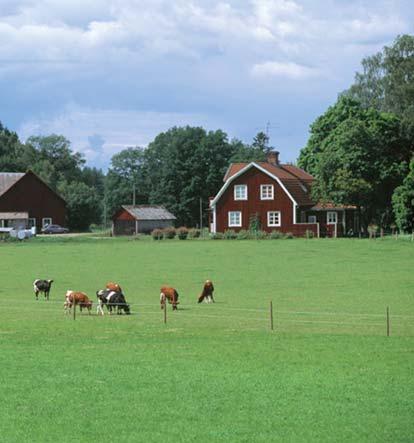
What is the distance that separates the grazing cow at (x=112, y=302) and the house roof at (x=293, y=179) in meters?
56.2

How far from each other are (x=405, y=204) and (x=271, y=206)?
15632mm

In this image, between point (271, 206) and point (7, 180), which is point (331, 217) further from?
point (7, 180)

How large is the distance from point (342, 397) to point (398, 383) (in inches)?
67.5

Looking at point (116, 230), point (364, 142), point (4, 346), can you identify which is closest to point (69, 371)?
point (4, 346)

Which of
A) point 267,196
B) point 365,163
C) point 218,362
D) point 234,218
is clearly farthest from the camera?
point 234,218

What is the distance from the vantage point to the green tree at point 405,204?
251ft

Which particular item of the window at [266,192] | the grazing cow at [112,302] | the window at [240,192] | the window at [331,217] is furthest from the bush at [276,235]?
the grazing cow at [112,302]

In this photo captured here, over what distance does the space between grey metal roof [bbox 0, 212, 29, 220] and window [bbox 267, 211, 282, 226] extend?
32.4 m

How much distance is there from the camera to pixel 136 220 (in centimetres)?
11038

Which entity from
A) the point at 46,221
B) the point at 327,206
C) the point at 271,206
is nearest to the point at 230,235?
the point at 271,206

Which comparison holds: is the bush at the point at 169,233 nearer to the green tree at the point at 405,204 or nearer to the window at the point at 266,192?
the window at the point at 266,192

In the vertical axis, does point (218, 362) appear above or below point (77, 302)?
below

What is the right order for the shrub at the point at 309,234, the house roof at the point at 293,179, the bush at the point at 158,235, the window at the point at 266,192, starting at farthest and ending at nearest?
the window at the point at 266,192 < the house roof at the point at 293,179 < the bush at the point at 158,235 < the shrub at the point at 309,234

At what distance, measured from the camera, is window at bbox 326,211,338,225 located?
286 feet
